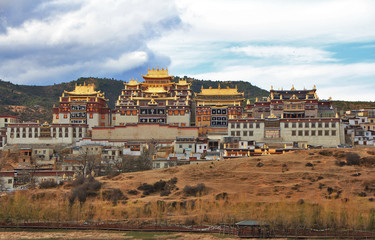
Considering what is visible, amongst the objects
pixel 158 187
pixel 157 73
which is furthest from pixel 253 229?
pixel 157 73

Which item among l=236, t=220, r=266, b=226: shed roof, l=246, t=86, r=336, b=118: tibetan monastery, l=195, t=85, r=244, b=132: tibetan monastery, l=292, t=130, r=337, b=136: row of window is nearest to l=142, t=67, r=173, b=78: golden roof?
l=195, t=85, r=244, b=132: tibetan monastery

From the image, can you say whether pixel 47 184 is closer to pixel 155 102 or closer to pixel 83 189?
pixel 83 189

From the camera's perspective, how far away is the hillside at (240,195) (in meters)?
57.3

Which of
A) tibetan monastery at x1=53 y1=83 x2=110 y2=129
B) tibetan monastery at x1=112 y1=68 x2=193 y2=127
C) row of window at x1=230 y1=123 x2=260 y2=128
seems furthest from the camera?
tibetan monastery at x1=53 y1=83 x2=110 y2=129

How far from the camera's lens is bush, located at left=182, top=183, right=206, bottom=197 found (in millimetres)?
67175

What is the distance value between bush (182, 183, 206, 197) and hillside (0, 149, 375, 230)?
0.13 meters

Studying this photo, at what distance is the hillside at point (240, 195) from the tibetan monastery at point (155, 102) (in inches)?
1330

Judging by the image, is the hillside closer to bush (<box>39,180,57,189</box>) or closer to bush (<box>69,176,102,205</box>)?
bush (<box>69,176,102,205</box>)

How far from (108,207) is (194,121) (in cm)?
5640

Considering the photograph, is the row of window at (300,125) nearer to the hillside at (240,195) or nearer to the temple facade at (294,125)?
the temple facade at (294,125)

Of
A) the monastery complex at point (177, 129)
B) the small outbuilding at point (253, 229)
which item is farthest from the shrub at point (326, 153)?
the small outbuilding at point (253, 229)

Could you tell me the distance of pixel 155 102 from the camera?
378ft

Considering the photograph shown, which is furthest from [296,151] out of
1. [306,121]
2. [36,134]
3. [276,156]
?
[36,134]

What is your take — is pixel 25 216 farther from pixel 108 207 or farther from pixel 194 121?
pixel 194 121
